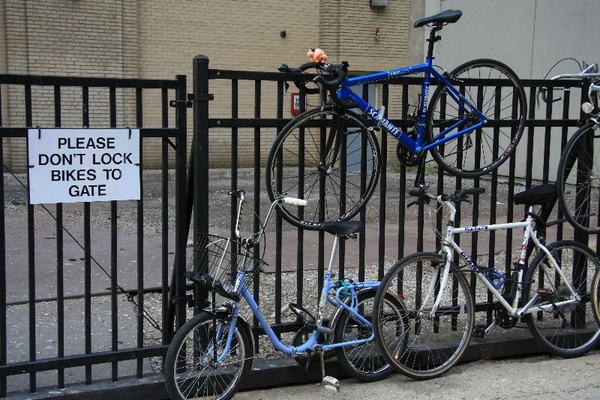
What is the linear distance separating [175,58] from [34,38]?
9.80 feet

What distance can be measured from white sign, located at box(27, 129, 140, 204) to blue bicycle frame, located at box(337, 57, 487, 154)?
1.33 m

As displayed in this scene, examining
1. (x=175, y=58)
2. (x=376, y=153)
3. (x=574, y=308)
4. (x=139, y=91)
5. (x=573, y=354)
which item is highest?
(x=175, y=58)

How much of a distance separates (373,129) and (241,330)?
1.52 meters

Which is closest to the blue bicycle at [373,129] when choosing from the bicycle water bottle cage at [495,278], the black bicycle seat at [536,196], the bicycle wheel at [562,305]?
the black bicycle seat at [536,196]

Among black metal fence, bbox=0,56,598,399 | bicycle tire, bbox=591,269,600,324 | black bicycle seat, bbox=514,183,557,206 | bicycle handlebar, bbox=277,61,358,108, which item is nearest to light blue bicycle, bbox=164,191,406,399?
black metal fence, bbox=0,56,598,399

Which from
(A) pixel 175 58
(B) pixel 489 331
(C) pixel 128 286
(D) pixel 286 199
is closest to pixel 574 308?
(B) pixel 489 331

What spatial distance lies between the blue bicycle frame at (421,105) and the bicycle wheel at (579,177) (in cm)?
78

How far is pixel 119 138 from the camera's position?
13.0ft

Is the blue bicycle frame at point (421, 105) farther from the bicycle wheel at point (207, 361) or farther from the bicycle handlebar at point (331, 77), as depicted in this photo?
the bicycle wheel at point (207, 361)

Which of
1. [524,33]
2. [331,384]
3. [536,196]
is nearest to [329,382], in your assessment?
[331,384]

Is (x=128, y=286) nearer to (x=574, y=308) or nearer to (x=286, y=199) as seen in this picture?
(x=286, y=199)

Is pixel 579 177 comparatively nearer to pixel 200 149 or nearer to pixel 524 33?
pixel 200 149

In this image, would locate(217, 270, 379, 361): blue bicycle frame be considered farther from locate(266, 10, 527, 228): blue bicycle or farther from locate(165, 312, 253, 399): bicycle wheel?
locate(266, 10, 527, 228): blue bicycle

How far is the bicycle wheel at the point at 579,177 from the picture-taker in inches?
196
